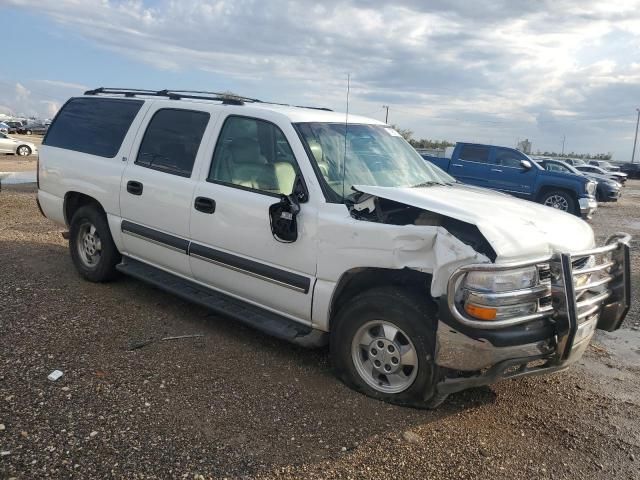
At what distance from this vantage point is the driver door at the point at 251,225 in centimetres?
393

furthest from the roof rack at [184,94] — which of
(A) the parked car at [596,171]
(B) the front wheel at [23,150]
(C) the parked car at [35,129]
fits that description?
(C) the parked car at [35,129]

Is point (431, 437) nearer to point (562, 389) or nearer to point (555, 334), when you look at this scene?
point (555, 334)

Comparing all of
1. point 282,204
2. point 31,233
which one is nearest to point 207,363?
point 282,204

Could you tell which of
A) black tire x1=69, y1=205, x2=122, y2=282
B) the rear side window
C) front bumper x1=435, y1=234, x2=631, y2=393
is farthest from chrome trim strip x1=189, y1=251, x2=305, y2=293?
the rear side window

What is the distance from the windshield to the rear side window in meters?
2.13

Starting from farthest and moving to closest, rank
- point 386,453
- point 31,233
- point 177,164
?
point 31,233 → point 177,164 → point 386,453

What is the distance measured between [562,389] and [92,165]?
4.64 metres

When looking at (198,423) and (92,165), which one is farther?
(92,165)

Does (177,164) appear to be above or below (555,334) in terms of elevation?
above

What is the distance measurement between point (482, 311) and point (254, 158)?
214cm

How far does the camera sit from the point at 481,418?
11.7 ft

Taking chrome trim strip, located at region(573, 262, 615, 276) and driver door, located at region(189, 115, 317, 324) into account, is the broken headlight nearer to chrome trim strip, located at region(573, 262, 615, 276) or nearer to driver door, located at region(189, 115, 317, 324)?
chrome trim strip, located at region(573, 262, 615, 276)

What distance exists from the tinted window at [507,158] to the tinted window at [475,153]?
307 millimetres

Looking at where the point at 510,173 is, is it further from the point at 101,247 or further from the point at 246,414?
the point at 246,414
